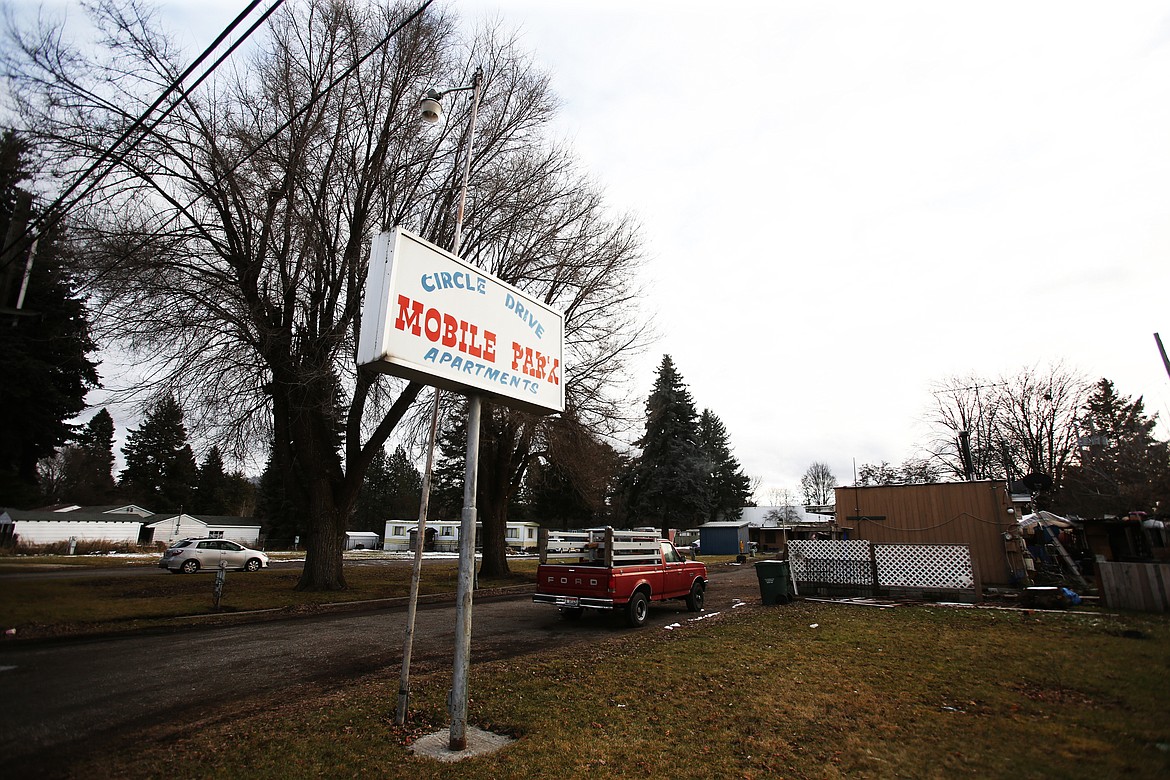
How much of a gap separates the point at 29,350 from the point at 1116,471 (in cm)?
3789

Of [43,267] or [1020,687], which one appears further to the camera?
[1020,687]

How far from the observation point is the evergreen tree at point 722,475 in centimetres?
6197

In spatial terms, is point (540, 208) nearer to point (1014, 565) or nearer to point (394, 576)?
point (394, 576)

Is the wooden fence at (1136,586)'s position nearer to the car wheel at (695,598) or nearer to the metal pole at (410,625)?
the car wheel at (695,598)

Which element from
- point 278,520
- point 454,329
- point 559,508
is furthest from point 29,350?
point 278,520

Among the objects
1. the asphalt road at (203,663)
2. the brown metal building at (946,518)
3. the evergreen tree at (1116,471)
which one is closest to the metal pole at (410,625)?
the asphalt road at (203,663)

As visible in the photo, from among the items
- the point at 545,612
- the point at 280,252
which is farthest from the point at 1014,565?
the point at 280,252

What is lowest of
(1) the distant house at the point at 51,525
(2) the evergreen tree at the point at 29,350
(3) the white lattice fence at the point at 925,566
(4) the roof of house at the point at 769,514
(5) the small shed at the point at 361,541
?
(5) the small shed at the point at 361,541

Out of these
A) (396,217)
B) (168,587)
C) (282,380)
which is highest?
(396,217)

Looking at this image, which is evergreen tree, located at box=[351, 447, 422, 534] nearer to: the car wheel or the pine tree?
the pine tree

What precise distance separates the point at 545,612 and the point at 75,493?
11726 mm

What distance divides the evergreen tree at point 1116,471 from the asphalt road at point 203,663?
21.0 m

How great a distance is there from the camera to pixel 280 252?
1467 cm

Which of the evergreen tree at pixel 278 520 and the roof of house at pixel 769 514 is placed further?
the evergreen tree at pixel 278 520
